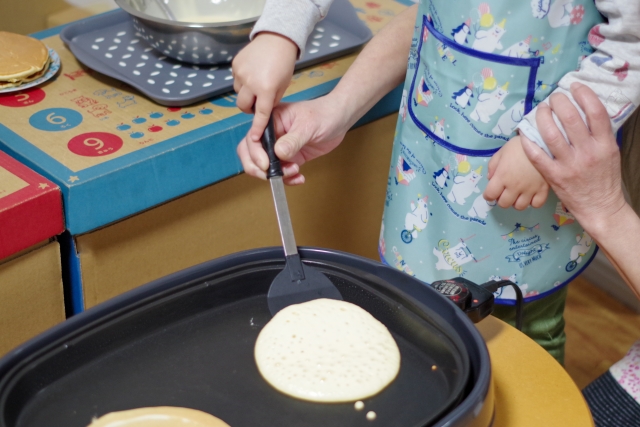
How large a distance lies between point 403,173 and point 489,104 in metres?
0.17

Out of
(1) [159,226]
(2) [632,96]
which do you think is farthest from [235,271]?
(2) [632,96]

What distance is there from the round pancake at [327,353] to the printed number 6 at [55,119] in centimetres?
47

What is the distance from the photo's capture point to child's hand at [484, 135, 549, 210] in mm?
760

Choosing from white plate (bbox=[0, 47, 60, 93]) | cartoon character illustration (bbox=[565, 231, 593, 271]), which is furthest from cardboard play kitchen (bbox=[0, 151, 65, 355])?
cartoon character illustration (bbox=[565, 231, 593, 271])

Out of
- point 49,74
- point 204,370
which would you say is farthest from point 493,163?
point 49,74

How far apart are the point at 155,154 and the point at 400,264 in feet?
1.19

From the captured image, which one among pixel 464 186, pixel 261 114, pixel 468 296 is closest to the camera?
pixel 468 296

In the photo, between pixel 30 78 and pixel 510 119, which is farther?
pixel 30 78

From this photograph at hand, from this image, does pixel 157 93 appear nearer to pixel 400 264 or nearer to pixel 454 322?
pixel 400 264

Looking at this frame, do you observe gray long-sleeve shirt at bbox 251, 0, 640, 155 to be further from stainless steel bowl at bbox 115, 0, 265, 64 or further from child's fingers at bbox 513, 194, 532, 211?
stainless steel bowl at bbox 115, 0, 265, 64

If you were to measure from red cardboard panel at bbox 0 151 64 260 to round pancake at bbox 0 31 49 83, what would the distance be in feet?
0.64

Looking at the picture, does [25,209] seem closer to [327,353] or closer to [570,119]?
[327,353]

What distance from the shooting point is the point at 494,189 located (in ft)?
2.55

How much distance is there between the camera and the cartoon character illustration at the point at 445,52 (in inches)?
31.0
